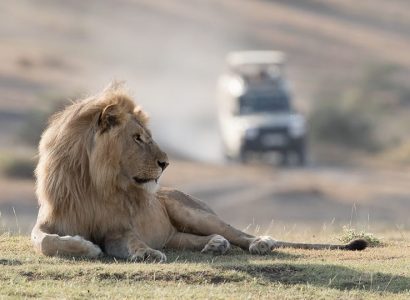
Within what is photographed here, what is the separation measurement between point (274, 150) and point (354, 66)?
2575cm

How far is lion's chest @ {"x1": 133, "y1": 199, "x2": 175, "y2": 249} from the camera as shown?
8.55 meters

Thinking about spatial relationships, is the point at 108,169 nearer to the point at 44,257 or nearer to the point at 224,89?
the point at 44,257

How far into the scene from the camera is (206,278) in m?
7.45

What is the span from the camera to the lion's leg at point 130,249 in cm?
813

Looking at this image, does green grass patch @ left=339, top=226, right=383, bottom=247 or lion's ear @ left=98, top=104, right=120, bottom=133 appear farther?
green grass patch @ left=339, top=226, right=383, bottom=247

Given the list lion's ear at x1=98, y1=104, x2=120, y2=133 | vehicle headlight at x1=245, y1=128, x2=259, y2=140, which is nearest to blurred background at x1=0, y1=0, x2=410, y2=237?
vehicle headlight at x1=245, y1=128, x2=259, y2=140

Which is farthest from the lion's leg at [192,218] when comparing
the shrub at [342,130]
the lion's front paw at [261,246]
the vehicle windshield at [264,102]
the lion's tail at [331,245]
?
the shrub at [342,130]

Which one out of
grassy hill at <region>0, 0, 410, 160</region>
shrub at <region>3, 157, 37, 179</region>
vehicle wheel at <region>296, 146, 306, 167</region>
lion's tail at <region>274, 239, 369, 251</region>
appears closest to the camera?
lion's tail at <region>274, 239, 369, 251</region>

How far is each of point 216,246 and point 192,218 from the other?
49cm

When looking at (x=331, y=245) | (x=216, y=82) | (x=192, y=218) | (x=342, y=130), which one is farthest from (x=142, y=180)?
(x=216, y=82)

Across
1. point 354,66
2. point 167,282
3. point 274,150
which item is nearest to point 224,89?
point 274,150

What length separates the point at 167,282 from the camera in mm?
7324

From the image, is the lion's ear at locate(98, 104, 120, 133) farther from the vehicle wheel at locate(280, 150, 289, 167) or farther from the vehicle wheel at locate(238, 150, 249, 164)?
the vehicle wheel at locate(280, 150, 289, 167)

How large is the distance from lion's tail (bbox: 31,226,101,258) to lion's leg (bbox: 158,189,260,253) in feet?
3.84
